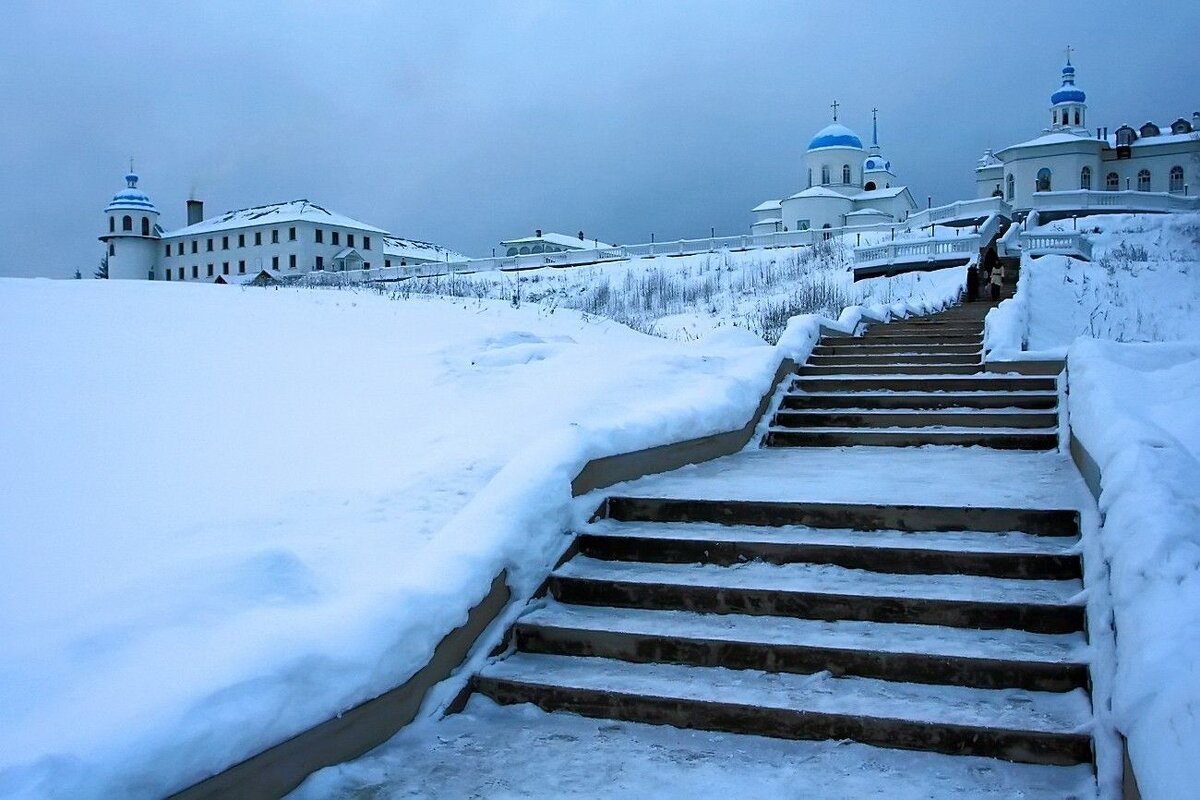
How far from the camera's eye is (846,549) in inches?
189

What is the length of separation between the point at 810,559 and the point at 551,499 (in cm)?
149

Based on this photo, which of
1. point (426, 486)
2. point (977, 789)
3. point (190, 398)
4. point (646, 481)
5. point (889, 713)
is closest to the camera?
point (977, 789)

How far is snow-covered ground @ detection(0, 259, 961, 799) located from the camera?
9.86ft

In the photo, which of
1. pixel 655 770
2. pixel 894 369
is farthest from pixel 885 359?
pixel 655 770

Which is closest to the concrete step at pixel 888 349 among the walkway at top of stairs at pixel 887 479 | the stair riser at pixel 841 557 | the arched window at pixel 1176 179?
the walkway at top of stairs at pixel 887 479

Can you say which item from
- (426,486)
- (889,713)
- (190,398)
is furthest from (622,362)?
(889,713)

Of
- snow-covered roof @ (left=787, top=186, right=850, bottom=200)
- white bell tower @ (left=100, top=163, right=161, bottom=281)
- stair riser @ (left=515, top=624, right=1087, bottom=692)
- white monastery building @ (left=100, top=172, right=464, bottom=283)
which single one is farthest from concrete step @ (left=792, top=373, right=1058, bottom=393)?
white bell tower @ (left=100, top=163, right=161, bottom=281)

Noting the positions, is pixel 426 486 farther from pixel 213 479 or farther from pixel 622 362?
pixel 622 362

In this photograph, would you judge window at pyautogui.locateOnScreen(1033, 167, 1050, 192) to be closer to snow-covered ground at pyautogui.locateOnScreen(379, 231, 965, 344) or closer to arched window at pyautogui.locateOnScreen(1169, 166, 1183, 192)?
arched window at pyautogui.locateOnScreen(1169, 166, 1183, 192)

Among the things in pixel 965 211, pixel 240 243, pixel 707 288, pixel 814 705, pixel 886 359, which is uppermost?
pixel 240 243

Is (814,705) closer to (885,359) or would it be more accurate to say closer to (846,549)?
(846,549)

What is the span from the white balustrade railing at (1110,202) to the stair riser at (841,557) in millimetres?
41454

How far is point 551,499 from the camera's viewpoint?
5172mm

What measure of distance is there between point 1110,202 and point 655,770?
45.2m
